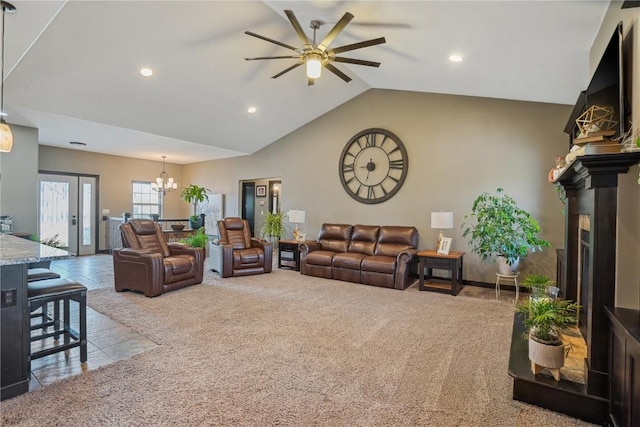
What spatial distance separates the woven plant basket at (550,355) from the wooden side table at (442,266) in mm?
2730

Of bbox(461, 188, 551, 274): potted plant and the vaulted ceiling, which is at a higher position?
the vaulted ceiling

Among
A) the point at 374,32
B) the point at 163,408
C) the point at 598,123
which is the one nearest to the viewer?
the point at 163,408

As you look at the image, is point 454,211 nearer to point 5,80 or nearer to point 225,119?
point 225,119

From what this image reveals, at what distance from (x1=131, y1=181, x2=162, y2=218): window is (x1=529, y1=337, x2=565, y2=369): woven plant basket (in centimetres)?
962

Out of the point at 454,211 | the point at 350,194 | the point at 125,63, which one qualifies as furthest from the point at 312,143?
the point at 125,63

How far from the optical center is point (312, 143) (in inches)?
289

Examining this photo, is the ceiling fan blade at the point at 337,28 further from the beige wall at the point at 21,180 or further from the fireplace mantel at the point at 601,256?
the beige wall at the point at 21,180

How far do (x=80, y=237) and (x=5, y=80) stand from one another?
493cm

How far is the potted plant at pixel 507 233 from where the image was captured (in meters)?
4.57

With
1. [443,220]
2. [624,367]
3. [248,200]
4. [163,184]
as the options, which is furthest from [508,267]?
[163,184]

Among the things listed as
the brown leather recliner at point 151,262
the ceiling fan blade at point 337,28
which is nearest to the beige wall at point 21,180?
the brown leather recliner at point 151,262

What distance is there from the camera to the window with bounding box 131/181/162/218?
940 cm

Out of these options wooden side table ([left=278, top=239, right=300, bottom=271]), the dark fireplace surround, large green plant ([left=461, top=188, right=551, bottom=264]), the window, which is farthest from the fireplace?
the window

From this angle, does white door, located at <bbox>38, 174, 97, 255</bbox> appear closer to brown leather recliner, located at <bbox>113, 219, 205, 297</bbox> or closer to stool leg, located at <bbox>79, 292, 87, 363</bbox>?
brown leather recliner, located at <bbox>113, 219, 205, 297</bbox>
